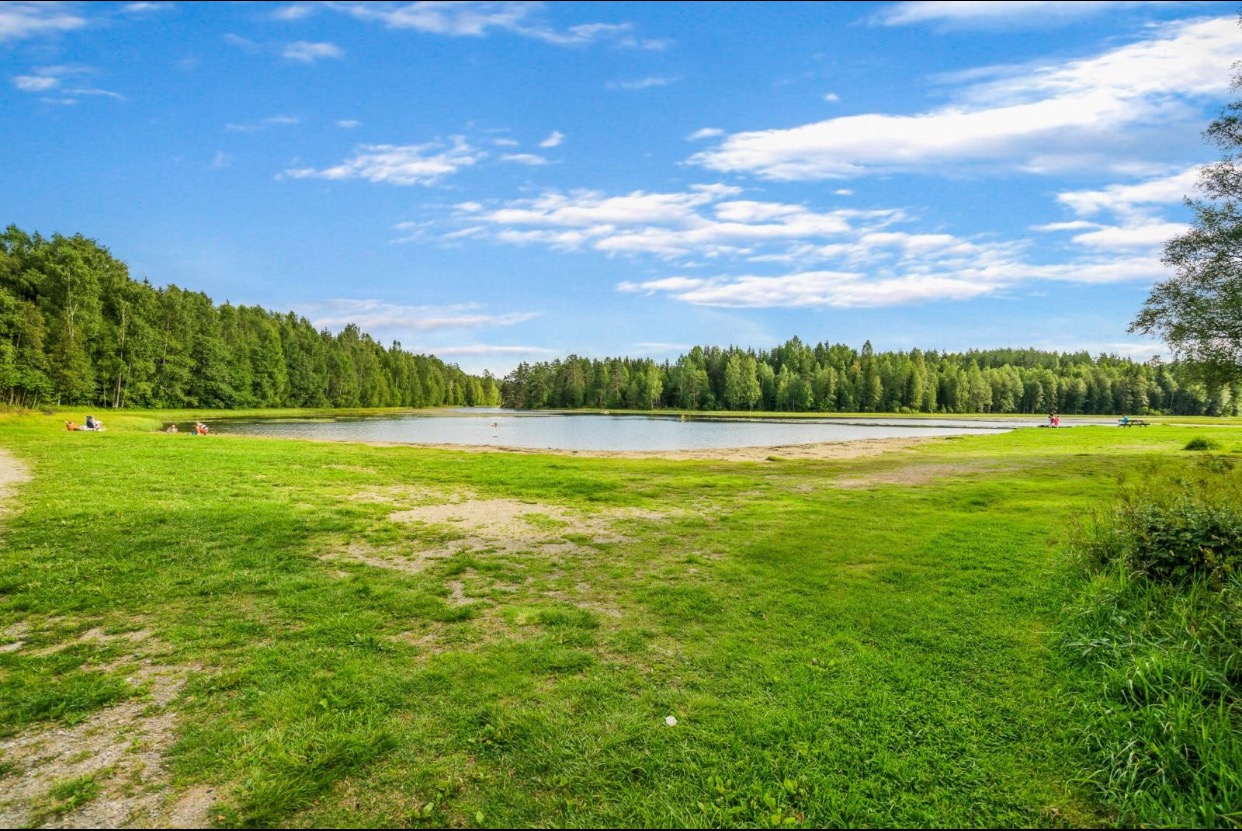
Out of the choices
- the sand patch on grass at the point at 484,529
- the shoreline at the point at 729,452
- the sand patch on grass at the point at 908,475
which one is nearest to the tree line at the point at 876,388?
the shoreline at the point at 729,452

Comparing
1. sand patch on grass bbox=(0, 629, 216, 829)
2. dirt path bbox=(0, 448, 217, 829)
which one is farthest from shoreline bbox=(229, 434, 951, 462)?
sand patch on grass bbox=(0, 629, 216, 829)

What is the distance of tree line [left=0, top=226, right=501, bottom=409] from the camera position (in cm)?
5656

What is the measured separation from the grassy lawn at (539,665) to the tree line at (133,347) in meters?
63.9

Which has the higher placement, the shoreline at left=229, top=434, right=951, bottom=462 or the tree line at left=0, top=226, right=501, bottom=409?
the tree line at left=0, top=226, right=501, bottom=409

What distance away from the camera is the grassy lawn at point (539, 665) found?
380cm

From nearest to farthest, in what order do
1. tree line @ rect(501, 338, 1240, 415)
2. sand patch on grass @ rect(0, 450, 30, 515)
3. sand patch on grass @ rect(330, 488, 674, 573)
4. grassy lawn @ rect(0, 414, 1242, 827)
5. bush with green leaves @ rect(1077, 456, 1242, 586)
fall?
1. grassy lawn @ rect(0, 414, 1242, 827)
2. bush with green leaves @ rect(1077, 456, 1242, 586)
3. sand patch on grass @ rect(330, 488, 674, 573)
4. sand patch on grass @ rect(0, 450, 30, 515)
5. tree line @ rect(501, 338, 1240, 415)

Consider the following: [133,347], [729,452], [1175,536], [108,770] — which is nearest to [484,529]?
[108,770]

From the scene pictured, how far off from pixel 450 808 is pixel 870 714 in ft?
10.9

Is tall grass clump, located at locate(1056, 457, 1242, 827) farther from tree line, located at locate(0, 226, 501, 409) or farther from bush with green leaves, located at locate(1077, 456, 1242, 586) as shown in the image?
tree line, located at locate(0, 226, 501, 409)

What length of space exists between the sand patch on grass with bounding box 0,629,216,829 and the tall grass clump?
20.2 feet

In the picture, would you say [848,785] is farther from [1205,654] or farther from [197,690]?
[197,690]

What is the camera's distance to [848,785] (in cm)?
389

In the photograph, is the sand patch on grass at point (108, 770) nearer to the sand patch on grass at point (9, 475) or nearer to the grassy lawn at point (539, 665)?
the grassy lawn at point (539, 665)

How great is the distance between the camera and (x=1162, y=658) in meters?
4.96
